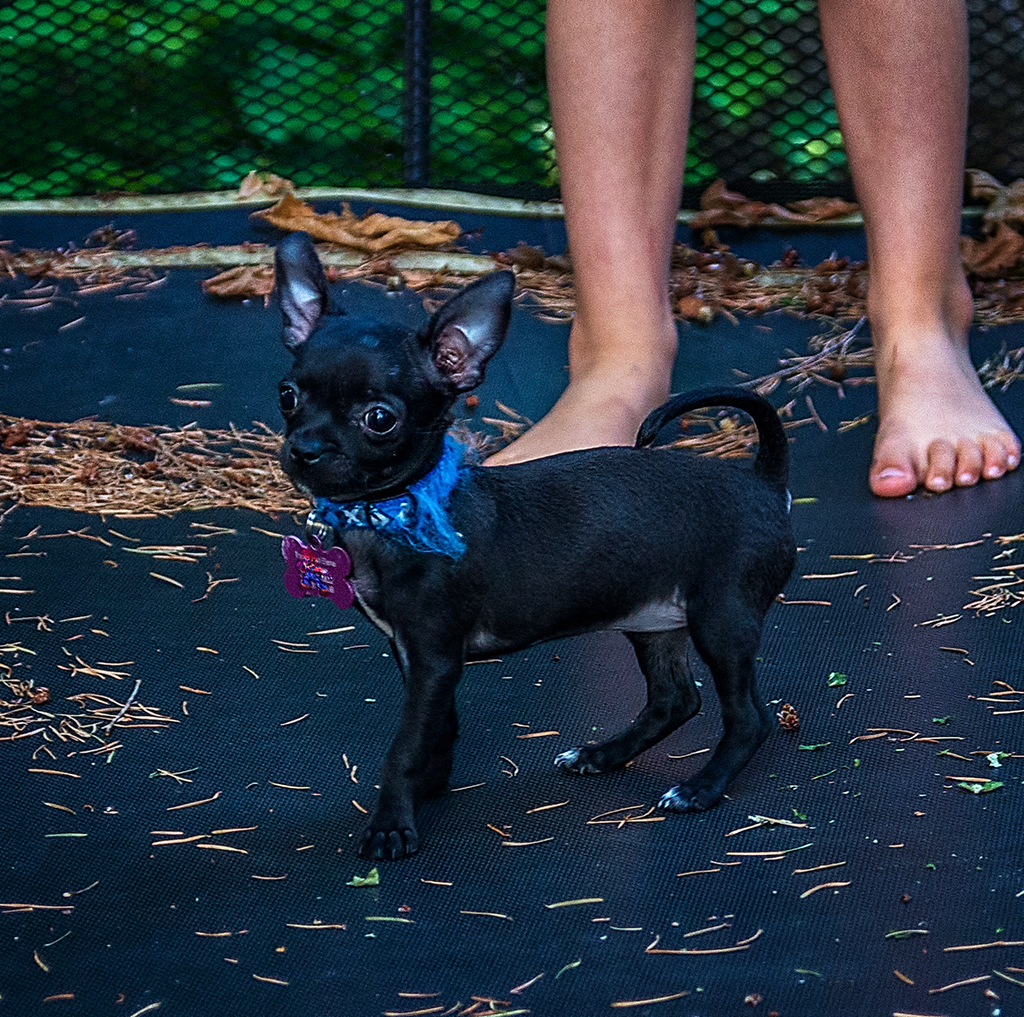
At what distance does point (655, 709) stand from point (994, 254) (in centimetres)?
296

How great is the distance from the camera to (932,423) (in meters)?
3.11

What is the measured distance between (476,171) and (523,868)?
4.06 meters

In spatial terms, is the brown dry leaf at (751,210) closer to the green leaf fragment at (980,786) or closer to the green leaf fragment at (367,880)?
the green leaf fragment at (980,786)

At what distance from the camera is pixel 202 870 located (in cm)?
185

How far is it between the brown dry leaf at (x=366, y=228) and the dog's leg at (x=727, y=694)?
2.99 metres

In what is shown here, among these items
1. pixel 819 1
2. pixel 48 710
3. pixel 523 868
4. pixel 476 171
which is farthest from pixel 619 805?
pixel 476 171

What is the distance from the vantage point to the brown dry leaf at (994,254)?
4.45m

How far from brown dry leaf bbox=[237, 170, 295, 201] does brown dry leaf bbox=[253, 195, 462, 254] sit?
18cm

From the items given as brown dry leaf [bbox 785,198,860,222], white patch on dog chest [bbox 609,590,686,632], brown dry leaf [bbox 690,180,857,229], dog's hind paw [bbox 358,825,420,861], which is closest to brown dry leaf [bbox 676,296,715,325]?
brown dry leaf [bbox 690,180,857,229]

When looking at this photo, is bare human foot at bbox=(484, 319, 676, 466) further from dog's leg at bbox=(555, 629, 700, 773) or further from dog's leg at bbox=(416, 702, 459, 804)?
dog's leg at bbox=(416, 702, 459, 804)

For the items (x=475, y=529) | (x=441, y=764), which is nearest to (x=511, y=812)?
(x=441, y=764)

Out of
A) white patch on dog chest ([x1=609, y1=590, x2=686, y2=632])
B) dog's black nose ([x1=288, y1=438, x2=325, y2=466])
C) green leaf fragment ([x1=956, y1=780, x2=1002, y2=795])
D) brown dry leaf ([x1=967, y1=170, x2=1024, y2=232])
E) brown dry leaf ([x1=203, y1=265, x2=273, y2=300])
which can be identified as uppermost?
dog's black nose ([x1=288, y1=438, x2=325, y2=466])

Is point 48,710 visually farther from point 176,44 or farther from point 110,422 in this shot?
point 176,44

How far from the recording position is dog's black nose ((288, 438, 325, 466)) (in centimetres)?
173
